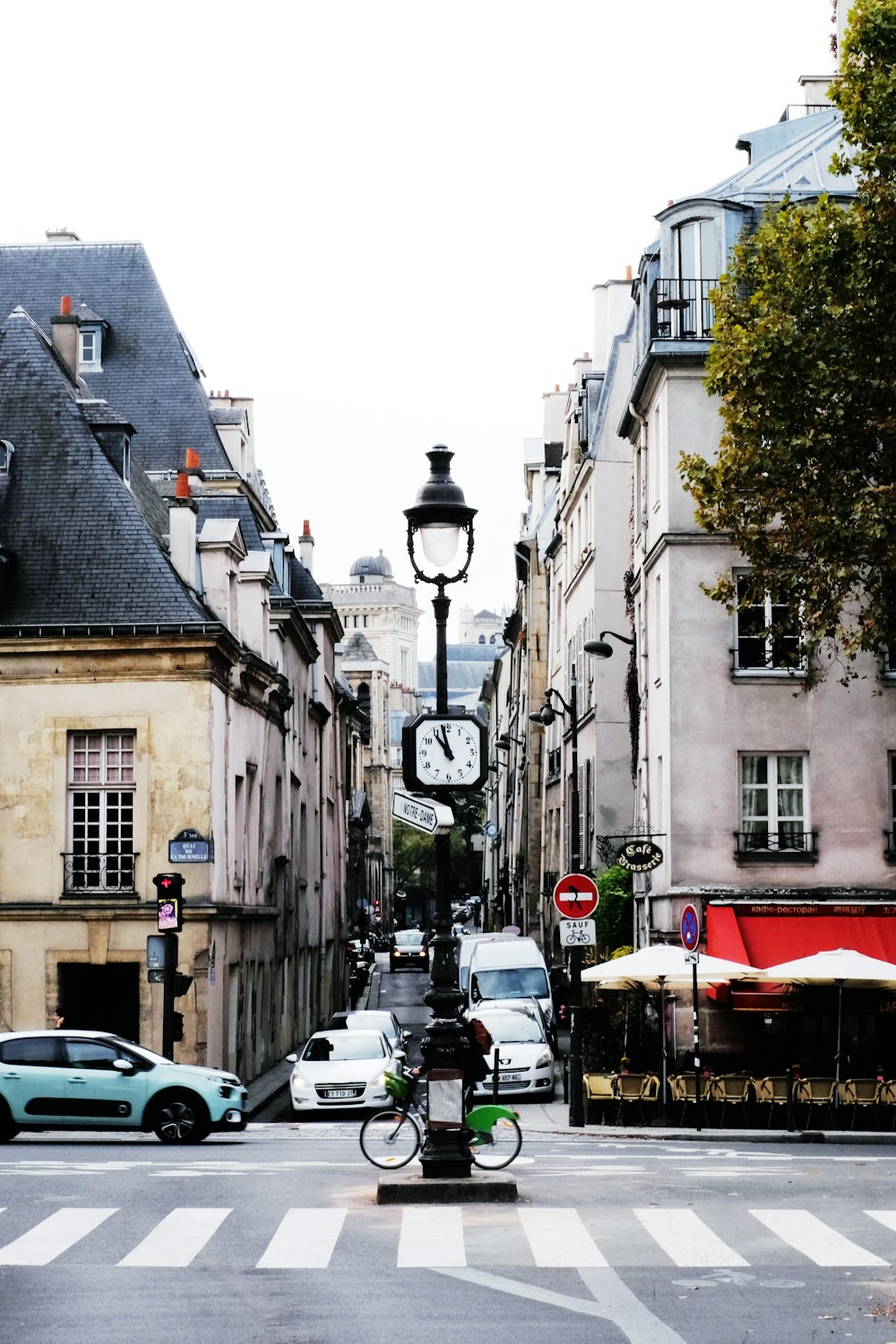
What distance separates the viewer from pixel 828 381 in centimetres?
2559

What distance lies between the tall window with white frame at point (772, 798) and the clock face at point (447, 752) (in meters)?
17.4

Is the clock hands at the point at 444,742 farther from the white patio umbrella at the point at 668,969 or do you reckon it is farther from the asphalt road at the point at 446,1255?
the white patio umbrella at the point at 668,969

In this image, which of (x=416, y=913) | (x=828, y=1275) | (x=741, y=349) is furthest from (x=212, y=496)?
(x=416, y=913)

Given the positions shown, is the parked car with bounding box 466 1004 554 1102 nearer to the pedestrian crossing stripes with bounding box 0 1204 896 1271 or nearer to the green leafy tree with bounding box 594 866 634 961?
the green leafy tree with bounding box 594 866 634 961

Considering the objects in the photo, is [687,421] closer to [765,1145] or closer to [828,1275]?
[765,1145]

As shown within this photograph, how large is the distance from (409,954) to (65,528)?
63401mm

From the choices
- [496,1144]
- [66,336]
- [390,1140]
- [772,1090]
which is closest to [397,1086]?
[390,1140]

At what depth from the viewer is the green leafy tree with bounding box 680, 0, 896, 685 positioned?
81.3 feet

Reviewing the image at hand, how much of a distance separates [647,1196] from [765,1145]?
863 centimetres

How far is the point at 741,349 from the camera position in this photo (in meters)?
26.0

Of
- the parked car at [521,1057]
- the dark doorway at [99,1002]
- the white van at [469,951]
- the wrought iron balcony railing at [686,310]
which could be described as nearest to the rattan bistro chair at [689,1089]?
the parked car at [521,1057]

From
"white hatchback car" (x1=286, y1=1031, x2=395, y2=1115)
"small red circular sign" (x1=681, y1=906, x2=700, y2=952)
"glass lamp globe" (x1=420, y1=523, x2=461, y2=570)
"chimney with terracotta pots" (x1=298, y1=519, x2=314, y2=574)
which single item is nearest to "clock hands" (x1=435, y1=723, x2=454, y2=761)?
"glass lamp globe" (x1=420, y1=523, x2=461, y2=570)

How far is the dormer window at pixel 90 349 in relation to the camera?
162 ft

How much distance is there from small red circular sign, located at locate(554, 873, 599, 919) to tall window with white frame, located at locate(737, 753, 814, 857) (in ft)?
16.7
